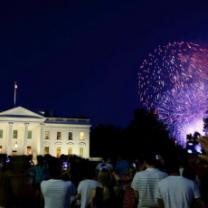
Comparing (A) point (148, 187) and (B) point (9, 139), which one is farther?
(B) point (9, 139)

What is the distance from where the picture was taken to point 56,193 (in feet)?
27.6

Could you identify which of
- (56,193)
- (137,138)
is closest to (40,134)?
(137,138)

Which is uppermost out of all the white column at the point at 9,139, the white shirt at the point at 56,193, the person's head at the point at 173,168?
the white column at the point at 9,139

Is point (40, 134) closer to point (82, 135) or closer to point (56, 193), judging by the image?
point (82, 135)

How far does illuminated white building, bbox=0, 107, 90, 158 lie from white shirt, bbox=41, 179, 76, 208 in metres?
82.9

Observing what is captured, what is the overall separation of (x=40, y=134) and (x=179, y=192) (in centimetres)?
8541

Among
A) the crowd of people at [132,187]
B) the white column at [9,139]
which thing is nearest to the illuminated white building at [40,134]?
the white column at [9,139]

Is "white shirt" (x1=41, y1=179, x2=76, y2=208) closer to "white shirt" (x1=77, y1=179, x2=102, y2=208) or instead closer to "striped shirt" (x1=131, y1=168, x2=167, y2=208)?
"white shirt" (x1=77, y1=179, x2=102, y2=208)

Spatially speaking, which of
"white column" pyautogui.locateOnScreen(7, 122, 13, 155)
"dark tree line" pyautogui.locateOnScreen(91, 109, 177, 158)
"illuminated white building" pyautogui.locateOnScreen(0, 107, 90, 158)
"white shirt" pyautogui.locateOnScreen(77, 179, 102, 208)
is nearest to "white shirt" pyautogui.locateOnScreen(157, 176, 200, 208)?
"white shirt" pyautogui.locateOnScreen(77, 179, 102, 208)

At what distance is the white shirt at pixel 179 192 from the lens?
25.2 feet

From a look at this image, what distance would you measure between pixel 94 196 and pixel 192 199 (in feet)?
7.29

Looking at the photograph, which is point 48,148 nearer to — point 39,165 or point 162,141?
point 162,141

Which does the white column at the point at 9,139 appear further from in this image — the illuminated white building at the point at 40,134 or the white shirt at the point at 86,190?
the white shirt at the point at 86,190

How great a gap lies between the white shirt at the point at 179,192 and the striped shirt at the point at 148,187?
1.21 metres
